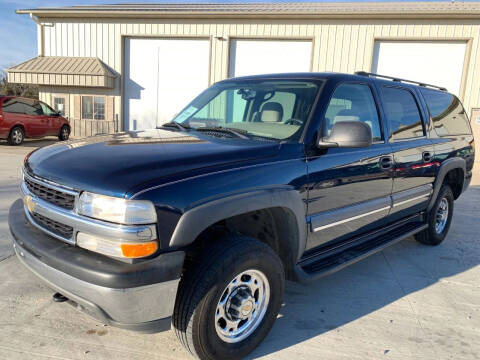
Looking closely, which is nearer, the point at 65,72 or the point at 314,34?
the point at 314,34

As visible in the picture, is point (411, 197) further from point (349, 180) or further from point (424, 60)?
point (424, 60)

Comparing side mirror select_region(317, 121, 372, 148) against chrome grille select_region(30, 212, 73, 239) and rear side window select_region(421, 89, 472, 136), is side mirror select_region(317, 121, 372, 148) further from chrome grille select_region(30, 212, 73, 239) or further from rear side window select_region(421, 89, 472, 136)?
rear side window select_region(421, 89, 472, 136)

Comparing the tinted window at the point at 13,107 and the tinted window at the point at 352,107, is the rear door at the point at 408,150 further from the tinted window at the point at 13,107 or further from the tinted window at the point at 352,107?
the tinted window at the point at 13,107

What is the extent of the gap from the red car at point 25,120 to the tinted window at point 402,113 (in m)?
13.0

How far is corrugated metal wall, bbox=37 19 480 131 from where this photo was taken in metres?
13.5

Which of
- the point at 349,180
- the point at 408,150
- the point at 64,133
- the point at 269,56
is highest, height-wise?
the point at 269,56

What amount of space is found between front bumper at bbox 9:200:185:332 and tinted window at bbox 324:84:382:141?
66.2 inches

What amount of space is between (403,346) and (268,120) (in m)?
1.98

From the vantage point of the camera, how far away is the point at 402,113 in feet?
12.8

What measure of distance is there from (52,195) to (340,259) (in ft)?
7.28

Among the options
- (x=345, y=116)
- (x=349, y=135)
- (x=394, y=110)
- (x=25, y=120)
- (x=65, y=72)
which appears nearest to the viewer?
(x=349, y=135)

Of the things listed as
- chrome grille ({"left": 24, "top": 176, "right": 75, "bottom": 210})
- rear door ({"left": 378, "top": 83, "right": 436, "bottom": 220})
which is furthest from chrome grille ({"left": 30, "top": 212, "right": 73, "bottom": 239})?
rear door ({"left": 378, "top": 83, "right": 436, "bottom": 220})

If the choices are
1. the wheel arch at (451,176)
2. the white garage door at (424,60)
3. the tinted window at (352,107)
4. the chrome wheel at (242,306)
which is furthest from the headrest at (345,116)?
the white garage door at (424,60)

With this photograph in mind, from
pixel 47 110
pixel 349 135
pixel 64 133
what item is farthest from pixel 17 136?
pixel 349 135
